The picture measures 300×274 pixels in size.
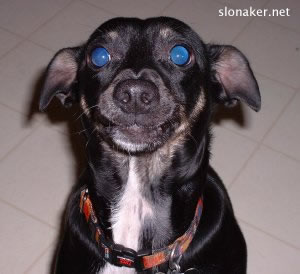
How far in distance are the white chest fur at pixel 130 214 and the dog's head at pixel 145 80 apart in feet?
0.52

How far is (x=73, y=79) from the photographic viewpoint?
6.75 feet

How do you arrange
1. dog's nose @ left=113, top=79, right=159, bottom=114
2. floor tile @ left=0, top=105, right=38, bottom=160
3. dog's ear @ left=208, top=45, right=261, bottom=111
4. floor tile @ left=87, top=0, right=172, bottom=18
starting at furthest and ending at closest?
1. floor tile @ left=87, top=0, right=172, bottom=18
2. floor tile @ left=0, top=105, right=38, bottom=160
3. dog's ear @ left=208, top=45, right=261, bottom=111
4. dog's nose @ left=113, top=79, right=159, bottom=114

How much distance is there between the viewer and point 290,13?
3.95 m

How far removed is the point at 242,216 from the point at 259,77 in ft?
3.25

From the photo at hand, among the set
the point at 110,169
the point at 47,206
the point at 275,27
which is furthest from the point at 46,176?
the point at 275,27

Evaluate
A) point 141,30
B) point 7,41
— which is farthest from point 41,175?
point 141,30

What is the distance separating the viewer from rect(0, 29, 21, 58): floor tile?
3520 mm

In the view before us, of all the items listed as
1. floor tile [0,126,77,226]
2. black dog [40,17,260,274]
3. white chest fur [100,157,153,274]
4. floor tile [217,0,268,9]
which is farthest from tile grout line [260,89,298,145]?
white chest fur [100,157,153,274]

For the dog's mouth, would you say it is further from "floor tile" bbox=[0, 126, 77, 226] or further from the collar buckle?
"floor tile" bbox=[0, 126, 77, 226]

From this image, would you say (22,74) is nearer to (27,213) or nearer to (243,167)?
(27,213)

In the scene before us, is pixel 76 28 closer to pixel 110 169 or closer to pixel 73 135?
pixel 73 135

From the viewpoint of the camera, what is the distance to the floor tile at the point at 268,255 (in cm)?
263

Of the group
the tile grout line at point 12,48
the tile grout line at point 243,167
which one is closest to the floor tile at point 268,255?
the tile grout line at point 243,167

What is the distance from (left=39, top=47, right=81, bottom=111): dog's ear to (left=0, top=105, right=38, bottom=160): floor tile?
1.07 meters
